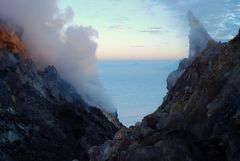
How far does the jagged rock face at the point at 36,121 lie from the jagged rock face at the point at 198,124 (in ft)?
88.7

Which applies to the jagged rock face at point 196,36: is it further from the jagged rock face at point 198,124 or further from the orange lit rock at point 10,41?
the jagged rock face at point 198,124

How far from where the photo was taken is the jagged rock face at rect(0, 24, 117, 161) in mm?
65062

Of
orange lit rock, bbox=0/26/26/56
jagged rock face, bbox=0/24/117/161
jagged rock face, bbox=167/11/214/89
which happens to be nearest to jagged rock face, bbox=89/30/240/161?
jagged rock face, bbox=0/24/117/161

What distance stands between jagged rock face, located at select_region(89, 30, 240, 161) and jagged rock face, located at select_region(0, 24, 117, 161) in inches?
1064

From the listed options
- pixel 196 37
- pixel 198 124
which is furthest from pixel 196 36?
pixel 198 124

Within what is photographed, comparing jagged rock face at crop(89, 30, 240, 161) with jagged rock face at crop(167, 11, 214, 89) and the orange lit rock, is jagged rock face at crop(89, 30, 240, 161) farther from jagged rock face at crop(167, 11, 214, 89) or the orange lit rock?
jagged rock face at crop(167, 11, 214, 89)

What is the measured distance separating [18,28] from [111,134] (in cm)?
3056

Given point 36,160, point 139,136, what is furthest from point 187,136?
point 36,160

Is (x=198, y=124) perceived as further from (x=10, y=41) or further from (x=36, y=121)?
(x=10, y=41)

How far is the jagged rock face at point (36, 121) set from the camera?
65062 millimetres

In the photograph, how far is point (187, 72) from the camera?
41594 mm

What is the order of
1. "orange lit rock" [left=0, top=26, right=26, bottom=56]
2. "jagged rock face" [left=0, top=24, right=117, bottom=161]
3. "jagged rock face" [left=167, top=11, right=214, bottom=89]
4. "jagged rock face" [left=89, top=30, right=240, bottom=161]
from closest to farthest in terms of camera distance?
"jagged rock face" [left=89, top=30, right=240, bottom=161]
"jagged rock face" [left=0, top=24, right=117, bottom=161]
"orange lit rock" [left=0, top=26, right=26, bottom=56]
"jagged rock face" [left=167, top=11, right=214, bottom=89]

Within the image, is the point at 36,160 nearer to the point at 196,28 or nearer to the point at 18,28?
the point at 18,28

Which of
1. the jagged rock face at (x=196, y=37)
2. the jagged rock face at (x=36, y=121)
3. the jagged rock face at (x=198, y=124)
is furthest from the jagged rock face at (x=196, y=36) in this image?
the jagged rock face at (x=198, y=124)
